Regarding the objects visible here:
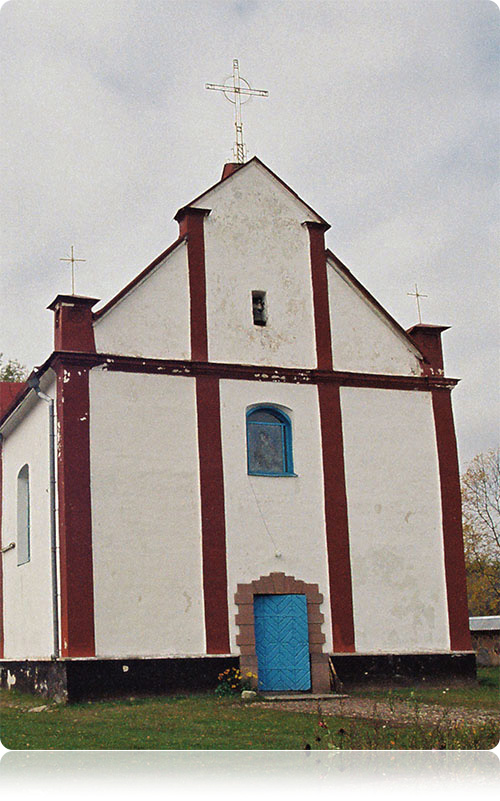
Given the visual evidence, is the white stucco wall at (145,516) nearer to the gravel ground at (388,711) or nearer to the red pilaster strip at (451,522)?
the gravel ground at (388,711)

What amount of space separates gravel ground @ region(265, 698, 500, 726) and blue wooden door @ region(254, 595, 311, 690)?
1.34 meters

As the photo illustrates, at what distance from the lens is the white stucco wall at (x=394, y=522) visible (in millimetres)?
20172

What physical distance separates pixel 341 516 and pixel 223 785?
1079cm

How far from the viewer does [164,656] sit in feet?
59.5

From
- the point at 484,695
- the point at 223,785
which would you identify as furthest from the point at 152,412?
the point at 223,785

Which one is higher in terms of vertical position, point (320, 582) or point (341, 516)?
point (341, 516)

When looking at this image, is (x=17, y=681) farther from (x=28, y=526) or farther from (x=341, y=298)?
(x=341, y=298)

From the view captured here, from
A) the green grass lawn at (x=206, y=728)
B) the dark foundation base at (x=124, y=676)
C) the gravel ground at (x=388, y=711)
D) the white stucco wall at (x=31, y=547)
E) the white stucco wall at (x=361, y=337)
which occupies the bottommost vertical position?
the gravel ground at (x=388, y=711)

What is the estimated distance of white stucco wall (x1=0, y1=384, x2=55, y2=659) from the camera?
760 inches

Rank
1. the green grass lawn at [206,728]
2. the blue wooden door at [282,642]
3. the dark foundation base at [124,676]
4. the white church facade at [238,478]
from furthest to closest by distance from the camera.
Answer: the blue wooden door at [282,642], the white church facade at [238,478], the dark foundation base at [124,676], the green grass lawn at [206,728]

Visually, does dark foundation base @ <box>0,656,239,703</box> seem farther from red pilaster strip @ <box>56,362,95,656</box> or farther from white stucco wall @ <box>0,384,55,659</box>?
white stucco wall @ <box>0,384,55,659</box>

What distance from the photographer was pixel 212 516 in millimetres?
19250

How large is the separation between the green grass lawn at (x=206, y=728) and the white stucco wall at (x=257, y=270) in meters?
6.99

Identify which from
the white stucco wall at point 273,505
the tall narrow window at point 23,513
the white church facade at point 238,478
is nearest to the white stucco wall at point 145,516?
the white church facade at point 238,478
